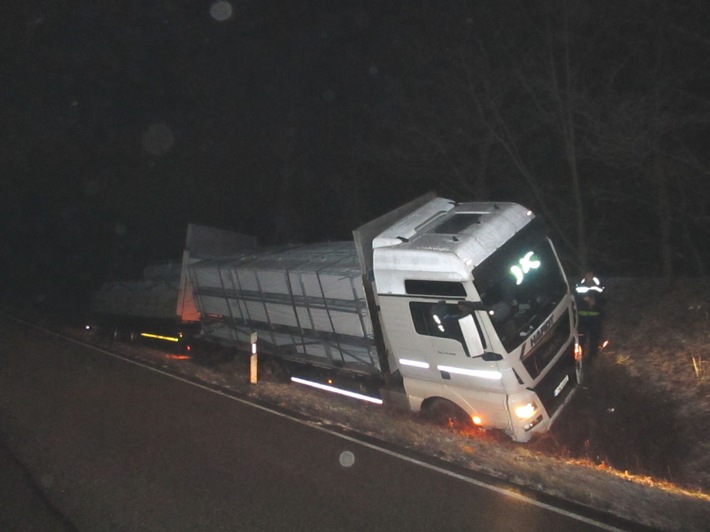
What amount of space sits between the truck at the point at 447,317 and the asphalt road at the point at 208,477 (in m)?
1.26

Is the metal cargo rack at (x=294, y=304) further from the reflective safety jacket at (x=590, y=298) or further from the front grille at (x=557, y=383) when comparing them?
the reflective safety jacket at (x=590, y=298)

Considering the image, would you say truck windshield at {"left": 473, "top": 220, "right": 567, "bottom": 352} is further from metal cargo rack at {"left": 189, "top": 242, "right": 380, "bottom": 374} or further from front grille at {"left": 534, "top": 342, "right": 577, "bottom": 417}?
metal cargo rack at {"left": 189, "top": 242, "right": 380, "bottom": 374}

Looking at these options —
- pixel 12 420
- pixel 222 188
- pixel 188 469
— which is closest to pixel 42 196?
pixel 222 188

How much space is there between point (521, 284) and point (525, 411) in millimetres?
1580

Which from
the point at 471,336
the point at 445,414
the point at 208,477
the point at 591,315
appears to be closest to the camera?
the point at 208,477

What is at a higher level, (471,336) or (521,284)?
(521,284)

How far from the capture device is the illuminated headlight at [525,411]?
273 inches

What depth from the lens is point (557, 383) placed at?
7.47m

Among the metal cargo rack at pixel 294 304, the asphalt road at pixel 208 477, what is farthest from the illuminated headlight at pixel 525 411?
the metal cargo rack at pixel 294 304

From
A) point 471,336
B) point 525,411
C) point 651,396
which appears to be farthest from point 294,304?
point 651,396

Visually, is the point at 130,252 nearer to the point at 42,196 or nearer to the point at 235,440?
the point at 42,196

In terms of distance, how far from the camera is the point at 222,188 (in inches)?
1283

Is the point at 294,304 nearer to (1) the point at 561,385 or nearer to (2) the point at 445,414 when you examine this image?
(2) the point at 445,414

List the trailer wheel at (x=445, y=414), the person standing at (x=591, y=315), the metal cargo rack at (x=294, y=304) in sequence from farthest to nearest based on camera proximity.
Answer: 1. the person standing at (x=591, y=315)
2. the metal cargo rack at (x=294, y=304)
3. the trailer wheel at (x=445, y=414)
